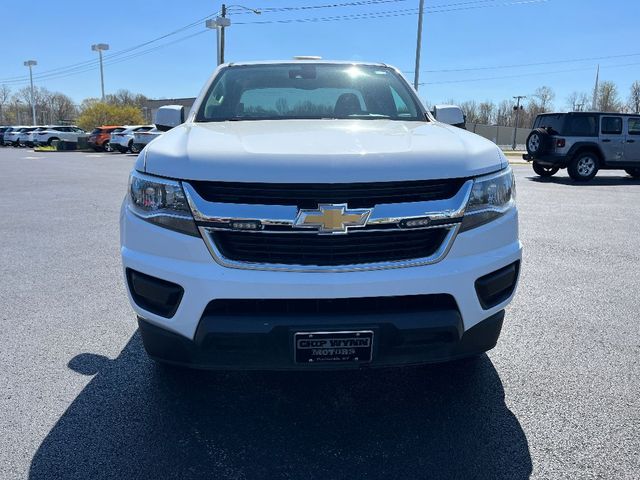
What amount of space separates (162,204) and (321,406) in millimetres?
1316

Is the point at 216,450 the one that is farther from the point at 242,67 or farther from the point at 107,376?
the point at 242,67

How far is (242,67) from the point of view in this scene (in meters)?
4.08

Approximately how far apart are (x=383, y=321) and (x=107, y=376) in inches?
70.8

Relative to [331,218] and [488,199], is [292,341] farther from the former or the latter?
[488,199]

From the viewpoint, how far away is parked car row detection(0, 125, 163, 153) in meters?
28.3

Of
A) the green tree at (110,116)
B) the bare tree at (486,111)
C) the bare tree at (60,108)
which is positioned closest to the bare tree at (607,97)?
the bare tree at (486,111)

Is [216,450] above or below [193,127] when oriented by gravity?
below

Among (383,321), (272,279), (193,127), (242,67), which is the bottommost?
(383,321)

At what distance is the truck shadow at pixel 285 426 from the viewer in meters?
2.25

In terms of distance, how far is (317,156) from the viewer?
221 centimetres

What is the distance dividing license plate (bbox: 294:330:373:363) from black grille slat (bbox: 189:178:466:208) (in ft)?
1.74

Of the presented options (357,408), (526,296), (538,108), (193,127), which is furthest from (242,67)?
(538,108)

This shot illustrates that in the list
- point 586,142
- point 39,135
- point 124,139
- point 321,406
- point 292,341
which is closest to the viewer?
point 292,341

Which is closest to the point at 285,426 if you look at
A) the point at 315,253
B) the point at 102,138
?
the point at 315,253
